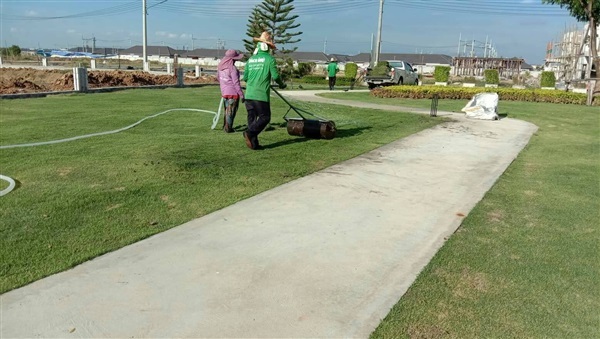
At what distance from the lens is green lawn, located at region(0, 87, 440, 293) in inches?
145

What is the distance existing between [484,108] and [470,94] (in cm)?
769

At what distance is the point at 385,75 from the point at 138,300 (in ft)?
78.2

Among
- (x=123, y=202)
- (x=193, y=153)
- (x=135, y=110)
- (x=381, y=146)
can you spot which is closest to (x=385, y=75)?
(x=135, y=110)

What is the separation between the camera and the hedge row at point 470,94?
1983 centimetres

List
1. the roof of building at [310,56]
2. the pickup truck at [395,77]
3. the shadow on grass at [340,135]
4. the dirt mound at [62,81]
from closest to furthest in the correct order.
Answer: the shadow on grass at [340,135] → the dirt mound at [62,81] → the pickup truck at [395,77] → the roof of building at [310,56]

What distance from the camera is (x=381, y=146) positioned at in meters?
8.30

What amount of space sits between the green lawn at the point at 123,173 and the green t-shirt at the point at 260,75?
0.91 metres

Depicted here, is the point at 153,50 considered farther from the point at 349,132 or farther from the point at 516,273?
the point at 516,273

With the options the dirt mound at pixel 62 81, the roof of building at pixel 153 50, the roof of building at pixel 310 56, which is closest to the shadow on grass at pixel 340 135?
the dirt mound at pixel 62 81

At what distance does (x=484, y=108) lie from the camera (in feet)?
43.1

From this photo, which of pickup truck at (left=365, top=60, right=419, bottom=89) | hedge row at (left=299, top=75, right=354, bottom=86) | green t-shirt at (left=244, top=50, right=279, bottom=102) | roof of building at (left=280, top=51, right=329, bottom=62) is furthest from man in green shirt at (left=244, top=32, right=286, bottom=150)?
roof of building at (left=280, top=51, right=329, bottom=62)

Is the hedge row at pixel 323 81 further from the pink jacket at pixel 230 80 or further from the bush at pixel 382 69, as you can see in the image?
the pink jacket at pixel 230 80

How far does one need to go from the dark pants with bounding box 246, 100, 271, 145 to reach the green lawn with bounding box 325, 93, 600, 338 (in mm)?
3423

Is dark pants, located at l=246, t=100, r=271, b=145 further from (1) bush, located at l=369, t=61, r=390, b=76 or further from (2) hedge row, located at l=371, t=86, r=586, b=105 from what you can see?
(1) bush, located at l=369, t=61, r=390, b=76
